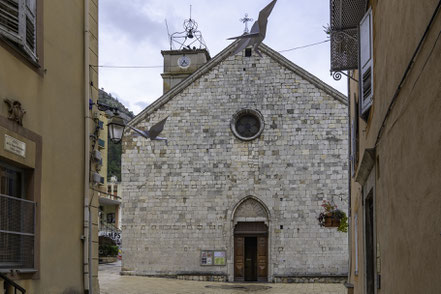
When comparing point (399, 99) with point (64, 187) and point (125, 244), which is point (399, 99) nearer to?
point (64, 187)

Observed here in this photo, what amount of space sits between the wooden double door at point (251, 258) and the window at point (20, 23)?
19.0m

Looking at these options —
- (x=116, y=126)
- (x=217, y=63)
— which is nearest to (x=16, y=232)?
(x=116, y=126)

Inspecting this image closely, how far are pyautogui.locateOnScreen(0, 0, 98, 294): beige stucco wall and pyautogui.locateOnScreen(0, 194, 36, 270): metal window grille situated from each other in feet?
0.80

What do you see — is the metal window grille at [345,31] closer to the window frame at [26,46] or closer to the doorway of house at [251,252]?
the window frame at [26,46]

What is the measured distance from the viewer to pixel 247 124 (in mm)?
26688

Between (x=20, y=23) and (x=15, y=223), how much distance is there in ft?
7.54

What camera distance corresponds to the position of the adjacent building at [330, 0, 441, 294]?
12.7 feet

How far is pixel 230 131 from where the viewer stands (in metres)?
26.5

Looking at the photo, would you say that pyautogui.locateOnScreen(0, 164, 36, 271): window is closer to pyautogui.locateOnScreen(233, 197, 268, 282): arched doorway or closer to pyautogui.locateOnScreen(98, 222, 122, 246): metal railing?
pyautogui.locateOnScreen(233, 197, 268, 282): arched doorway

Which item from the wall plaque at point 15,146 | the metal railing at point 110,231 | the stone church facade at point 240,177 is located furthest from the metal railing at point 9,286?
the metal railing at point 110,231

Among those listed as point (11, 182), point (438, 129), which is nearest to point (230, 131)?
point (11, 182)

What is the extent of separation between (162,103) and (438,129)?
2392 cm

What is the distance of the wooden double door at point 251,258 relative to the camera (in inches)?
1013

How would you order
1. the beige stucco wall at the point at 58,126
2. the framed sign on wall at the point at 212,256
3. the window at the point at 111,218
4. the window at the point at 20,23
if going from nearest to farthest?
the window at the point at 20,23 → the beige stucco wall at the point at 58,126 → the framed sign on wall at the point at 212,256 → the window at the point at 111,218
